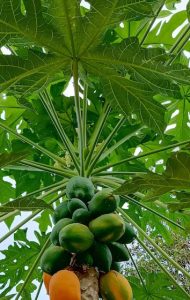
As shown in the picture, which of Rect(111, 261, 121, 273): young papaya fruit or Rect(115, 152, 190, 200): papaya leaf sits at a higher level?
Rect(115, 152, 190, 200): papaya leaf

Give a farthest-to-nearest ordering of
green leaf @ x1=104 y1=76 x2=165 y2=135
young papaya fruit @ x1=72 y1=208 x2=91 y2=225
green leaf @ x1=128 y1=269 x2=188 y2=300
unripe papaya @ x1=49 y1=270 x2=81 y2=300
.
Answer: green leaf @ x1=128 y1=269 x2=188 y2=300
green leaf @ x1=104 y1=76 x2=165 y2=135
young papaya fruit @ x1=72 y1=208 x2=91 y2=225
unripe papaya @ x1=49 y1=270 x2=81 y2=300

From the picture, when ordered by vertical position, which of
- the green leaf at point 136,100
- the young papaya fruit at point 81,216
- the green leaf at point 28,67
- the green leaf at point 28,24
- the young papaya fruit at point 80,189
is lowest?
the young papaya fruit at point 81,216

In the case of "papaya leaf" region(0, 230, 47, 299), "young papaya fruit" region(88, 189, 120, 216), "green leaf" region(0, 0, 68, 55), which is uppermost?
"green leaf" region(0, 0, 68, 55)

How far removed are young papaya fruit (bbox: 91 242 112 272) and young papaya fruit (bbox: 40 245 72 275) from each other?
90 mm

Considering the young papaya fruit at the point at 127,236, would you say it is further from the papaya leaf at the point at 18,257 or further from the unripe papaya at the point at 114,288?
the papaya leaf at the point at 18,257

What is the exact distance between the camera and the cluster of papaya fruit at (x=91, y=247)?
1.62 m

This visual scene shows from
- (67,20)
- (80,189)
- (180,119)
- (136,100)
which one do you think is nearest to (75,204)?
(80,189)

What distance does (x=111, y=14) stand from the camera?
167 centimetres

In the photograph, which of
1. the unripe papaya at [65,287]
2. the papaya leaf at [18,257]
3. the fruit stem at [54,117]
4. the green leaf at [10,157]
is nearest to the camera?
the unripe papaya at [65,287]

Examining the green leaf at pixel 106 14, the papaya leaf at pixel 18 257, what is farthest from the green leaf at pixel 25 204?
the papaya leaf at pixel 18 257

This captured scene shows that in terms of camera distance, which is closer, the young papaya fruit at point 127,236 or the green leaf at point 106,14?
the green leaf at point 106,14

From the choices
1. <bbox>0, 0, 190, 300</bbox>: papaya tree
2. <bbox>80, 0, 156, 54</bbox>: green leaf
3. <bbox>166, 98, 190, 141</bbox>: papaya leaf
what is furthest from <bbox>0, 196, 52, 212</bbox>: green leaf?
<bbox>166, 98, 190, 141</bbox>: papaya leaf

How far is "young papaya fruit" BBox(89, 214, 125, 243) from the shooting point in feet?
5.45

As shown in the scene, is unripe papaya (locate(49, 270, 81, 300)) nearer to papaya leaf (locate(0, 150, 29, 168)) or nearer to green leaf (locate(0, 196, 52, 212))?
green leaf (locate(0, 196, 52, 212))
